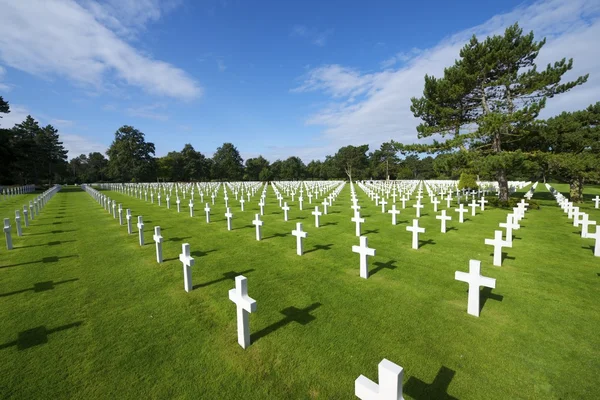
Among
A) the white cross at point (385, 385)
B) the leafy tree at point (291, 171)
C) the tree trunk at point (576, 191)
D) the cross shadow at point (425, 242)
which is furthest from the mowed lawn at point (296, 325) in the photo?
the leafy tree at point (291, 171)

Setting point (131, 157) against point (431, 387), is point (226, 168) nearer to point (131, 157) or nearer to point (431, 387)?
point (131, 157)

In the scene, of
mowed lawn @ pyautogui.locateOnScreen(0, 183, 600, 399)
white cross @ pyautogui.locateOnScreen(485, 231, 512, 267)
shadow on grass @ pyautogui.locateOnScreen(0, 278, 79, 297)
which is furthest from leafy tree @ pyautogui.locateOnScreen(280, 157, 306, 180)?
shadow on grass @ pyautogui.locateOnScreen(0, 278, 79, 297)

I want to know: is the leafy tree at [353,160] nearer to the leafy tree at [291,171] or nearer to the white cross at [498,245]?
the leafy tree at [291,171]

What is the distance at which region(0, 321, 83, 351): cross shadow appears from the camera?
3400mm

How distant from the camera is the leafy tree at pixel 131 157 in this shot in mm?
67438

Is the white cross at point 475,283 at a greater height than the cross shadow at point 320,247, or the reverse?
A: the white cross at point 475,283

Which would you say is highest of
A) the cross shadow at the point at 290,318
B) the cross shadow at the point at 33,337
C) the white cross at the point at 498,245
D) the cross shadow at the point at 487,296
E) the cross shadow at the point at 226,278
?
the white cross at the point at 498,245

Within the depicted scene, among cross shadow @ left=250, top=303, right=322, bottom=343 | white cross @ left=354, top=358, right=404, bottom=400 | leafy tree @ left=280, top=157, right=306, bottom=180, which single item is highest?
leafy tree @ left=280, top=157, right=306, bottom=180

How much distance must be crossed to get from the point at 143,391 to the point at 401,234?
332 inches

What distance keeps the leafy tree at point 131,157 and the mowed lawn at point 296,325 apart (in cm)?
6864

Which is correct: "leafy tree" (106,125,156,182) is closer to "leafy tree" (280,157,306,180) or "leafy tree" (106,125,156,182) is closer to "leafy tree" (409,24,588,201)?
"leafy tree" (280,157,306,180)

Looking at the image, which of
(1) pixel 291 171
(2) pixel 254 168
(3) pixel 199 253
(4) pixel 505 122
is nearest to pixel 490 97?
(4) pixel 505 122

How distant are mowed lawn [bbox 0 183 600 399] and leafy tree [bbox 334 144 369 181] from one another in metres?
76.0

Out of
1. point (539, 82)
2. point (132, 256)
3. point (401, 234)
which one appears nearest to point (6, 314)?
point (132, 256)
